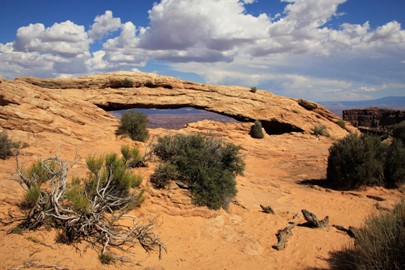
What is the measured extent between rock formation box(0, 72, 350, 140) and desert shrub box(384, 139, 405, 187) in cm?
1287

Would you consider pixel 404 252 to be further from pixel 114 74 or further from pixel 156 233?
pixel 114 74

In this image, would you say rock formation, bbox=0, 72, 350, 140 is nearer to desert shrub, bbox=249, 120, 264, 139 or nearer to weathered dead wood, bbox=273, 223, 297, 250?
desert shrub, bbox=249, 120, 264, 139

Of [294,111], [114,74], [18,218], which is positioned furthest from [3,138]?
[294,111]

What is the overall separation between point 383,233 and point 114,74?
21.0 m

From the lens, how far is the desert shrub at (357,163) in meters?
11.5

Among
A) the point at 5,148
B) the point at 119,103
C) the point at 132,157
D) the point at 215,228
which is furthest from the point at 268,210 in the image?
the point at 119,103

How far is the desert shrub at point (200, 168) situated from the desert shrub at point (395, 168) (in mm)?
6601

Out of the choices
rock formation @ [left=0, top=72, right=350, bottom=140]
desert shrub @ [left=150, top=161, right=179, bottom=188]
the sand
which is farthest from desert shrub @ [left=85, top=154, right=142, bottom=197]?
rock formation @ [left=0, top=72, right=350, bottom=140]

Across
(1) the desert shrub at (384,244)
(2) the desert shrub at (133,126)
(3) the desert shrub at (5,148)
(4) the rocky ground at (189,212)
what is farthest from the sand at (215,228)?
(2) the desert shrub at (133,126)

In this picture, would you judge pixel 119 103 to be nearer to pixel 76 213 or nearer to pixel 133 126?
pixel 133 126

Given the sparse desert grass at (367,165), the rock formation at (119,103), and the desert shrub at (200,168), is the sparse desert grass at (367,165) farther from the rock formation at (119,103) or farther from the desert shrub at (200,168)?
the rock formation at (119,103)

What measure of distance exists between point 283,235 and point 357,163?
6257mm

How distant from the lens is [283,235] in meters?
7.10

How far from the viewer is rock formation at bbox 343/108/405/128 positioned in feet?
134
